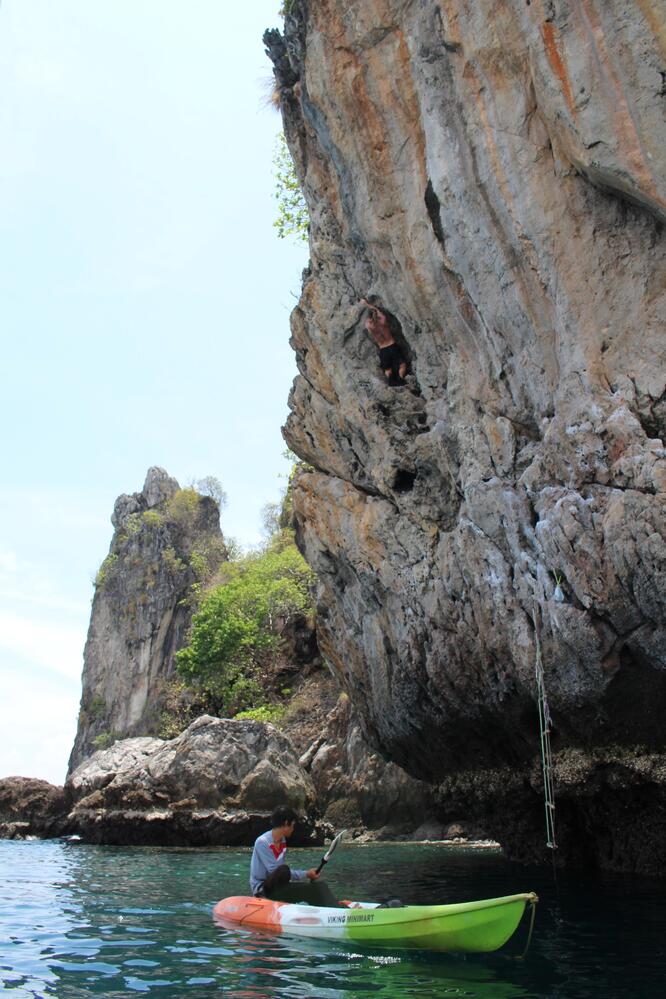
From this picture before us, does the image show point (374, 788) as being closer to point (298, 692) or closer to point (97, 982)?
point (298, 692)

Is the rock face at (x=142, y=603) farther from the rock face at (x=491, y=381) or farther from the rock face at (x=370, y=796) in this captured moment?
the rock face at (x=491, y=381)

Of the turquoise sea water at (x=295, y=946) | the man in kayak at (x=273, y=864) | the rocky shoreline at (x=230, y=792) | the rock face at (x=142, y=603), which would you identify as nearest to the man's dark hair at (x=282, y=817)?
the man in kayak at (x=273, y=864)

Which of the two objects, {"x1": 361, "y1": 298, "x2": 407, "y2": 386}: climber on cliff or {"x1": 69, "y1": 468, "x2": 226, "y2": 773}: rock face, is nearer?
{"x1": 361, "y1": 298, "x2": 407, "y2": 386}: climber on cliff

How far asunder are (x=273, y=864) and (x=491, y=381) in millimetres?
7881

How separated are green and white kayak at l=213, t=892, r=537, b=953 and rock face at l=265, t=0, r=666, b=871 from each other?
4.16m

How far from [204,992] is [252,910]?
147 inches

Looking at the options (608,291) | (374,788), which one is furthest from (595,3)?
(374,788)

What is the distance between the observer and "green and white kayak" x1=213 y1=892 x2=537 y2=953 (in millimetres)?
8258

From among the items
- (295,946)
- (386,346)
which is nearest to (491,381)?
(386,346)

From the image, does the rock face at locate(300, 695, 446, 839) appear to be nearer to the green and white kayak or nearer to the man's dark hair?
the man's dark hair

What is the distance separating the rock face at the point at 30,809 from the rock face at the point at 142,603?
1423cm

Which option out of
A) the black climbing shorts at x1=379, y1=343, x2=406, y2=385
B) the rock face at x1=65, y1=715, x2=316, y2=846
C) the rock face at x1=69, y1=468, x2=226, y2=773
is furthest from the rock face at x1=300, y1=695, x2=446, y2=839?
the rock face at x1=69, y1=468, x2=226, y2=773

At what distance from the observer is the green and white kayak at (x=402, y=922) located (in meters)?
8.26

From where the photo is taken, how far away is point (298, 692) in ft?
117
